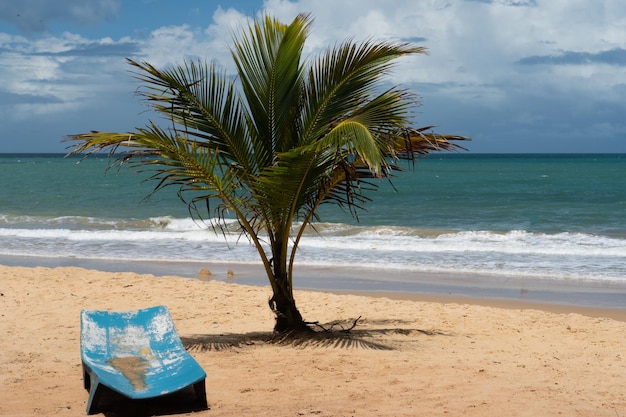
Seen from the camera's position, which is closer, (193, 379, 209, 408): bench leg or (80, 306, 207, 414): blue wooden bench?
(80, 306, 207, 414): blue wooden bench

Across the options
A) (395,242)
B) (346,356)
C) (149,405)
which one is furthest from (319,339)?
(395,242)

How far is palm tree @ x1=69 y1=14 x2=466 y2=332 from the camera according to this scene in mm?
7020

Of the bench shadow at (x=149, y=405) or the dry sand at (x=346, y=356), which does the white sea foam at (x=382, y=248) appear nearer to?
the dry sand at (x=346, y=356)

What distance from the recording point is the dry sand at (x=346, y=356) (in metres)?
5.46

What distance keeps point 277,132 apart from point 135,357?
112 inches

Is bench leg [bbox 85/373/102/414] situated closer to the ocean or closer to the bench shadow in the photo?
the bench shadow

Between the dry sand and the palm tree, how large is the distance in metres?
1.15

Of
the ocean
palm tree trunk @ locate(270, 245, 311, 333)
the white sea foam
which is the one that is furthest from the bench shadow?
the white sea foam

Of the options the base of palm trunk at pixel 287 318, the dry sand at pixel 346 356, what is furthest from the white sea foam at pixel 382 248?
the base of palm trunk at pixel 287 318

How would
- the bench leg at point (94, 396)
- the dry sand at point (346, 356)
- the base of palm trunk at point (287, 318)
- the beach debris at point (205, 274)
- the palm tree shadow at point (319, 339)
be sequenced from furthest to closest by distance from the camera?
the beach debris at point (205, 274)
the base of palm trunk at point (287, 318)
the palm tree shadow at point (319, 339)
the dry sand at point (346, 356)
the bench leg at point (94, 396)

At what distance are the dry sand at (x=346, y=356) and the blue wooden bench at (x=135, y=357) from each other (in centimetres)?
20

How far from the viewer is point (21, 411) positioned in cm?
535

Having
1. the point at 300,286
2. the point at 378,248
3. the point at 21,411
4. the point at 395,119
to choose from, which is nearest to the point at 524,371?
the point at 395,119

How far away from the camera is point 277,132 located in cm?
762
